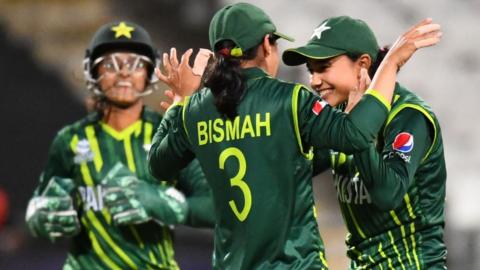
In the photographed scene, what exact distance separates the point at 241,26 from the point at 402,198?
2.28 ft

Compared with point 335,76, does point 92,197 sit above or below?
below

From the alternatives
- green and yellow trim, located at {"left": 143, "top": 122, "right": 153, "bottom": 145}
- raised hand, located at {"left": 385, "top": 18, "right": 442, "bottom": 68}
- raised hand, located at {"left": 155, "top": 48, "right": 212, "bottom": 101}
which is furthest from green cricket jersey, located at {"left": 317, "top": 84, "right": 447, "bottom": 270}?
green and yellow trim, located at {"left": 143, "top": 122, "right": 153, "bottom": 145}

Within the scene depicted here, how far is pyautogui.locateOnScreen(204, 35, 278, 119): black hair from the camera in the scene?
3156mm

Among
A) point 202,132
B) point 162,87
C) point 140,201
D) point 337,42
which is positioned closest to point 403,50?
point 337,42

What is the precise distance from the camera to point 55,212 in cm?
434

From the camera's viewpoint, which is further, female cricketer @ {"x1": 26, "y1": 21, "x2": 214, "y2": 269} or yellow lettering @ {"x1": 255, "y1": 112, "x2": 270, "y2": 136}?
female cricketer @ {"x1": 26, "y1": 21, "x2": 214, "y2": 269}

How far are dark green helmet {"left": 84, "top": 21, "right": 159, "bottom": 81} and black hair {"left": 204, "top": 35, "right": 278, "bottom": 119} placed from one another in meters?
1.46

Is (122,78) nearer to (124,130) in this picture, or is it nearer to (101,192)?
(124,130)

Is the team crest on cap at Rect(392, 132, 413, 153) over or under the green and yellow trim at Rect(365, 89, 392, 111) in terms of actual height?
under

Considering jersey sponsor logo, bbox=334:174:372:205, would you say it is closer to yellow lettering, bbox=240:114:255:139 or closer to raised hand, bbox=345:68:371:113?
raised hand, bbox=345:68:371:113

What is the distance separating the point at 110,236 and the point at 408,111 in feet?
5.11

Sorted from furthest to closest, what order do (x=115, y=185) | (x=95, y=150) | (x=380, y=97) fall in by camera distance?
1. (x=95, y=150)
2. (x=115, y=185)
3. (x=380, y=97)

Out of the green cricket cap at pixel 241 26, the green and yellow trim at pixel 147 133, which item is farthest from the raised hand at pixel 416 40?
the green and yellow trim at pixel 147 133

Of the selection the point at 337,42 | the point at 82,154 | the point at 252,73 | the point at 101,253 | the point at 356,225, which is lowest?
the point at 101,253
